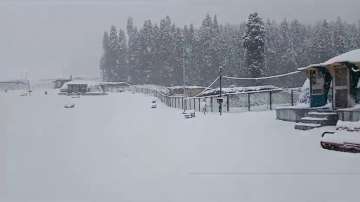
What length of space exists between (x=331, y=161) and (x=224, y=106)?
1476cm

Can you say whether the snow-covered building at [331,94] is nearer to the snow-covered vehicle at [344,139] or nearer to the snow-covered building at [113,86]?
the snow-covered vehicle at [344,139]

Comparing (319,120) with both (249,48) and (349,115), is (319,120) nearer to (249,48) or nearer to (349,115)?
(349,115)

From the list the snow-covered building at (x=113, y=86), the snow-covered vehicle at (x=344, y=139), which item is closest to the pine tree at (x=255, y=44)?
the snow-covered vehicle at (x=344, y=139)

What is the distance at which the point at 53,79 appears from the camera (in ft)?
209

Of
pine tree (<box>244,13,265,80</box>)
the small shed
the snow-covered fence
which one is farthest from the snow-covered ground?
pine tree (<box>244,13,265,80</box>)

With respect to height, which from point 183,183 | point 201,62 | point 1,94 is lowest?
point 183,183

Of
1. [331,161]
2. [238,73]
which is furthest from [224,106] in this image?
[331,161]

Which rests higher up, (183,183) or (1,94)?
(1,94)

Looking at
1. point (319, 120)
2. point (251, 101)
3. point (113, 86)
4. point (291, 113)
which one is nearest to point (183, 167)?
point (319, 120)

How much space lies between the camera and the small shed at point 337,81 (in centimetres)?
1145

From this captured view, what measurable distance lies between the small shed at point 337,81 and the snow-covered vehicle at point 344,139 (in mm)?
2868

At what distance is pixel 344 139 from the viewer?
26.9ft

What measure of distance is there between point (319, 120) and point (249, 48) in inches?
524

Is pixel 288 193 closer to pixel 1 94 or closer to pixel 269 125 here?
pixel 269 125
